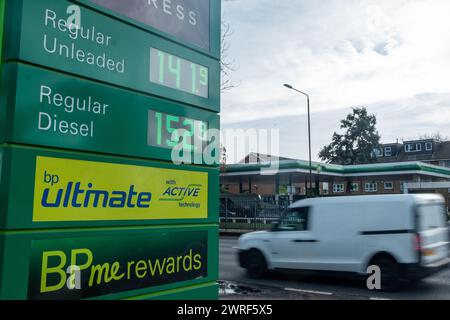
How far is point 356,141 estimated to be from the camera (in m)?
74.8

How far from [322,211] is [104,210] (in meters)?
Answer: 7.53

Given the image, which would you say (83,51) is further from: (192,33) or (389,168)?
(389,168)

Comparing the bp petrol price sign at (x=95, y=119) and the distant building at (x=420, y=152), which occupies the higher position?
the distant building at (x=420, y=152)

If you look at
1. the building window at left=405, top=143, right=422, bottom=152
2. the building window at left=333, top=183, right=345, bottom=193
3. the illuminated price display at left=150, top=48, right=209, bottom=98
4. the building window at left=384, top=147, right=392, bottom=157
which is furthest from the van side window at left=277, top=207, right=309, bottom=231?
the building window at left=384, top=147, right=392, bottom=157

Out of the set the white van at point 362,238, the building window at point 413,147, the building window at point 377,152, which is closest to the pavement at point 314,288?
the white van at point 362,238

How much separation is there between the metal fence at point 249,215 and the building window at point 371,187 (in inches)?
1837

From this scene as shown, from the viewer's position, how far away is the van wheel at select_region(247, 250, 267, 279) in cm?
1120

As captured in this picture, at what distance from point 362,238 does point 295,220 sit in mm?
1769

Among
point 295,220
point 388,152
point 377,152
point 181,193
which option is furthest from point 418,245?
point 388,152

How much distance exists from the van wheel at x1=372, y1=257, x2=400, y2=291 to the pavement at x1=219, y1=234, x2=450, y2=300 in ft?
0.54

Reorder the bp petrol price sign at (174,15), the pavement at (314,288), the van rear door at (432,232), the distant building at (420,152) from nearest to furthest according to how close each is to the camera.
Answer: the bp petrol price sign at (174,15) → the pavement at (314,288) → the van rear door at (432,232) → the distant building at (420,152)

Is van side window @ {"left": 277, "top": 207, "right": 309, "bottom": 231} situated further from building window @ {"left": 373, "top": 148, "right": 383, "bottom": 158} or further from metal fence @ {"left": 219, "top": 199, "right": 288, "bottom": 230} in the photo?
building window @ {"left": 373, "top": 148, "right": 383, "bottom": 158}

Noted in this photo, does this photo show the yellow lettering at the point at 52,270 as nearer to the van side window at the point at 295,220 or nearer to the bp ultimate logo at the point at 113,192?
the bp ultimate logo at the point at 113,192

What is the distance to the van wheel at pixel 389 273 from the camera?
9008 mm
